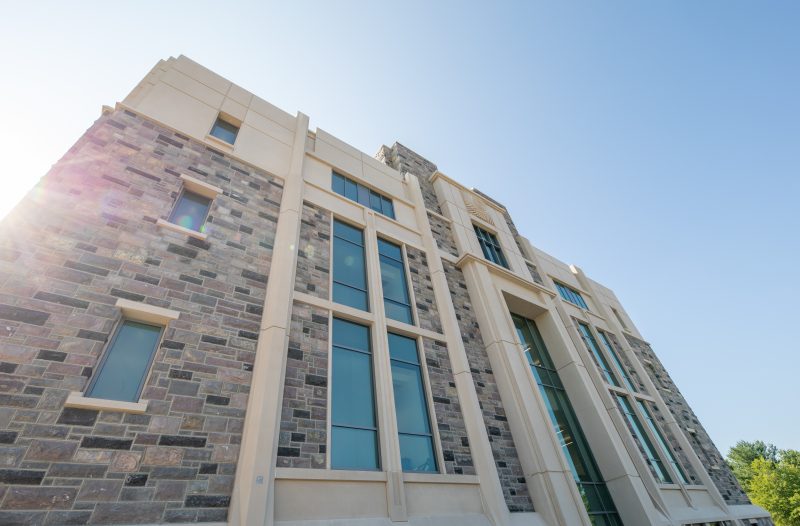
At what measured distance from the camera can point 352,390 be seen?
670cm

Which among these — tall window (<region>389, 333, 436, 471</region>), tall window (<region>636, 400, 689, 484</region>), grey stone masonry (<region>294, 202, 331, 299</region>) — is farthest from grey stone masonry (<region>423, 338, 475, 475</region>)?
tall window (<region>636, 400, 689, 484</region>)

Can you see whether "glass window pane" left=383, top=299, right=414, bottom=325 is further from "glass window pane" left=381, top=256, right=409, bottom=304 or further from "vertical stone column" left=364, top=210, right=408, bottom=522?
"vertical stone column" left=364, top=210, right=408, bottom=522

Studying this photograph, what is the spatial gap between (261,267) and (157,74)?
19.1ft

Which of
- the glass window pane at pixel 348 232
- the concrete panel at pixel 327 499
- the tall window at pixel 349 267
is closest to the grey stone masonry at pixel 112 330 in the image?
the concrete panel at pixel 327 499

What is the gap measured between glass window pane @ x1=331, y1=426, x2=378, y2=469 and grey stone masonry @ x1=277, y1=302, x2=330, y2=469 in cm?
30

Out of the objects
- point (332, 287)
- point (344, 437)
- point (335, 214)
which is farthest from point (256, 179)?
point (344, 437)

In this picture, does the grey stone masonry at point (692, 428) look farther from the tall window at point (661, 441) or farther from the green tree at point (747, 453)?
the green tree at point (747, 453)

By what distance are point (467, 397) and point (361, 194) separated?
21.4ft

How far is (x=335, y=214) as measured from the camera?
9.49 meters

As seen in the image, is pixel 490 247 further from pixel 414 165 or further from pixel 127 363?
pixel 127 363

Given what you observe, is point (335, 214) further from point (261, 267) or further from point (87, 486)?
point (87, 486)

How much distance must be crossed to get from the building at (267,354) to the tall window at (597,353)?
7.30 feet

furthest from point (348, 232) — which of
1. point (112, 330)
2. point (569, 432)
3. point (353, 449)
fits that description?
point (569, 432)

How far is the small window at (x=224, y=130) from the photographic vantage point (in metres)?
9.04
